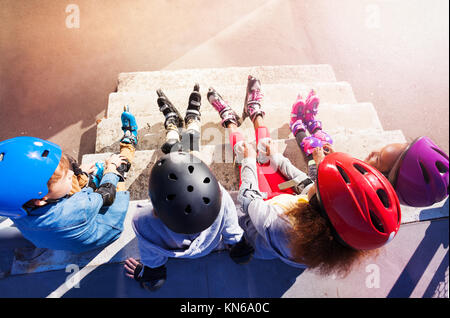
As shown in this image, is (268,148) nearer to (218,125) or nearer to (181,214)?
(218,125)

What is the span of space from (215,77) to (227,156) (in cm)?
221

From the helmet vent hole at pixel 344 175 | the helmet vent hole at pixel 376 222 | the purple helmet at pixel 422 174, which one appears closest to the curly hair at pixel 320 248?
the helmet vent hole at pixel 376 222

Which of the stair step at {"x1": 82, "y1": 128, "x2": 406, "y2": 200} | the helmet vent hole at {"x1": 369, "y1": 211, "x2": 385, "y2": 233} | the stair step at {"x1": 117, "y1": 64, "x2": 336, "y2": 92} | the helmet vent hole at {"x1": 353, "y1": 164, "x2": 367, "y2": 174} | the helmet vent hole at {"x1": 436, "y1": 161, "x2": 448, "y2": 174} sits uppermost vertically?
the stair step at {"x1": 117, "y1": 64, "x2": 336, "y2": 92}

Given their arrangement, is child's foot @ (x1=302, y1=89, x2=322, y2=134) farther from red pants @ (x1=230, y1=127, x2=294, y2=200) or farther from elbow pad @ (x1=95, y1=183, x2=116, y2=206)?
elbow pad @ (x1=95, y1=183, x2=116, y2=206)

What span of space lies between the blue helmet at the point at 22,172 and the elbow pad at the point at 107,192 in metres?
0.48

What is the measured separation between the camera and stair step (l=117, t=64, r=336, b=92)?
4.48 metres

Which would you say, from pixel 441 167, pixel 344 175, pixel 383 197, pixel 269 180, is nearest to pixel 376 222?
pixel 383 197

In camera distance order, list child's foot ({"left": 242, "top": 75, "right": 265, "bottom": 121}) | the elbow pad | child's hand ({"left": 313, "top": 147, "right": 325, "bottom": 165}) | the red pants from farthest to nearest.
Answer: child's foot ({"left": 242, "top": 75, "right": 265, "bottom": 121}), child's hand ({"left": 313, "top": 147, "right": 325, "bottom": 165}), the red pants, the elbow pad

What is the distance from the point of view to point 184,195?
4.67 feet

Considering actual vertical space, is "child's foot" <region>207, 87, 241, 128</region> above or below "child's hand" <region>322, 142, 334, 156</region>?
above

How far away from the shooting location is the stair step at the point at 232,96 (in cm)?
394

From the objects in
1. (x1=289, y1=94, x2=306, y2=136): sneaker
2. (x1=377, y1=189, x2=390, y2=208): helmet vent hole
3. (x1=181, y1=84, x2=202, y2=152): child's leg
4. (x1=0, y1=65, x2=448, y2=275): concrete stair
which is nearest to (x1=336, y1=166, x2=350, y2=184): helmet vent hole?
(x1=377, y1=189, x2=390, y2=208): helmet vent hole

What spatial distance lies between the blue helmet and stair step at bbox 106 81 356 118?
2.29 meters

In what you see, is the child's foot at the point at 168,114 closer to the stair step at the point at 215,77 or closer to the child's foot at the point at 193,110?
the child's foot at the point at 193,110
